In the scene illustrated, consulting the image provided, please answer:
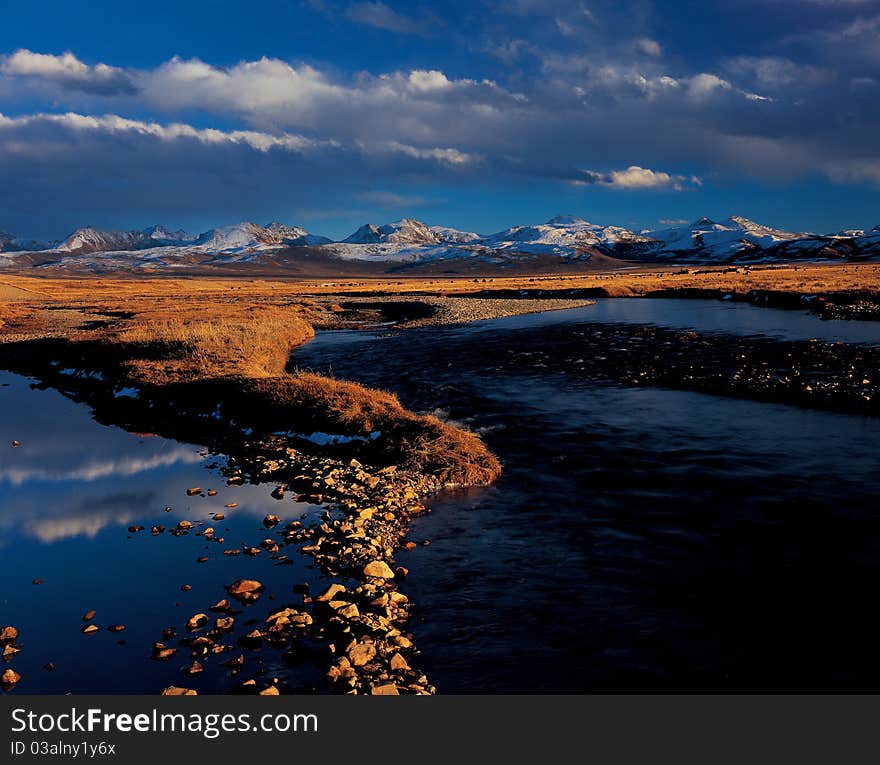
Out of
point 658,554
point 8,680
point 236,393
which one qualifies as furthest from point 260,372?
point 658,554

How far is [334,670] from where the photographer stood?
31.9ft

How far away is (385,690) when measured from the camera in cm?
926

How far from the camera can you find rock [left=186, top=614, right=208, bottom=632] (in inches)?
449

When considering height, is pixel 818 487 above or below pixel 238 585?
above

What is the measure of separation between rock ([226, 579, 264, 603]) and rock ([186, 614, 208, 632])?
31.9 inches

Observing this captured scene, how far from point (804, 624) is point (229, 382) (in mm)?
24674

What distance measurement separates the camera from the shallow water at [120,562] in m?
10.3

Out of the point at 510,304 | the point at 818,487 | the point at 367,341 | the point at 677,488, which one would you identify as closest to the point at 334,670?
the point at 677,488

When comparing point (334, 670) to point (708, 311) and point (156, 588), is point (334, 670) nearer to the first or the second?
point (156, 588)

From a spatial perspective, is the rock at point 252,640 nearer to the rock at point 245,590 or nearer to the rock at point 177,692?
the rock at point 245,590

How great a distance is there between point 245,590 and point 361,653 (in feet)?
11.8

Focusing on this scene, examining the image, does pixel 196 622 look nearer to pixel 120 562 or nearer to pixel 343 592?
pixel 343 592

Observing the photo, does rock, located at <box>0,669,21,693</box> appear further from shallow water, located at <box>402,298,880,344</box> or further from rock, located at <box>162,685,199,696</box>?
shallow water, located at <box>402,298,880,344</box>

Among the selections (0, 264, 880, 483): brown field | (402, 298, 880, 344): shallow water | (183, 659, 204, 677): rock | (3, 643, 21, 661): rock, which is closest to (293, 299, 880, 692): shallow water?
(0, 264, 880, 483): brown field
